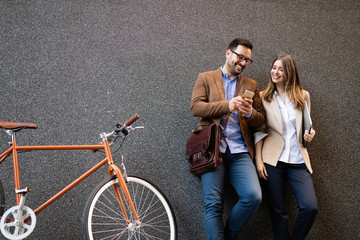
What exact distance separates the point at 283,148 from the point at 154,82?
1056 mm

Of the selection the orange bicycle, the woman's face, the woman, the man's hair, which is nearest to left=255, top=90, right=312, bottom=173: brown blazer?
the woman

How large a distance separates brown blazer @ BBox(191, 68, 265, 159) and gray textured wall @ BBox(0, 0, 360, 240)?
28 centimetres

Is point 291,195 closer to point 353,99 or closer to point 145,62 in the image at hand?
point 353,99

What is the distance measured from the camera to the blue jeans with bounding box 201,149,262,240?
1.77 m

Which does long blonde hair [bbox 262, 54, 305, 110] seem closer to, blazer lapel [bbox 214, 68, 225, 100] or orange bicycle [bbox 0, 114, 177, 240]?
blazer lapel [bbox 214, 68, 225, 100]

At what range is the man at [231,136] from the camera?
1791mm

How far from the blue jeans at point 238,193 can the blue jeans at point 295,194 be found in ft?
0.63

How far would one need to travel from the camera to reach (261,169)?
1981 millimetres

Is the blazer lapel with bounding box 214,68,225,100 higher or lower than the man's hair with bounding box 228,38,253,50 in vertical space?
lower

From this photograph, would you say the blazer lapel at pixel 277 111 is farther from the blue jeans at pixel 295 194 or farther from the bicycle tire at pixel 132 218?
the bicycle tire at pixel 132 218

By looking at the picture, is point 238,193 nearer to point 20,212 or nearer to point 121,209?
point 121,209

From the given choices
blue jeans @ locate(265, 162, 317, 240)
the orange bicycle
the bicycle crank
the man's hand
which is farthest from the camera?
blue jeans @ locate(265, 162, 317, 240)

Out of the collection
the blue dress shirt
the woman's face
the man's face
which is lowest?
the blue dress shirt

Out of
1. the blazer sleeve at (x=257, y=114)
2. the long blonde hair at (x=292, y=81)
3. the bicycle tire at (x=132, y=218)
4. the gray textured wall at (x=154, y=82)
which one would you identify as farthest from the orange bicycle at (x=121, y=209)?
the long blonde hair at (x=292, y=81)
